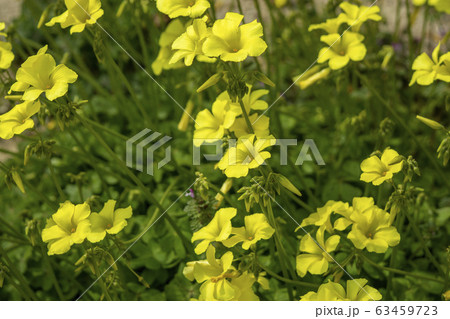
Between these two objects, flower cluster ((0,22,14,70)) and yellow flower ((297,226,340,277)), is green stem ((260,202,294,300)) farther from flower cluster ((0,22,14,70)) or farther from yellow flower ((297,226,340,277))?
flower cluster ((0,22,14,70))

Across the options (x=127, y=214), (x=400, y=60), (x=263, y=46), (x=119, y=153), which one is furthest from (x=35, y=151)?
(x=400, y=60)

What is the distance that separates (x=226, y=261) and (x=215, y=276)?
0.09 meters

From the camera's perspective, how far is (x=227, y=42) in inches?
65.7

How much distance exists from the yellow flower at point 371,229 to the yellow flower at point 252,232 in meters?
0.25

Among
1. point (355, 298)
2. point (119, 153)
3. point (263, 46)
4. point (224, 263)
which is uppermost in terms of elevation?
point (263, 46)

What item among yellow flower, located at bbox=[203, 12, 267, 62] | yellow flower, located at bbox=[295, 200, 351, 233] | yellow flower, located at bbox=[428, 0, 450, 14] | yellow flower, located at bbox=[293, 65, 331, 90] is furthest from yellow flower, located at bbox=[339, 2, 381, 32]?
yellow flower, located at bbox=[295, 200, 351, 233]

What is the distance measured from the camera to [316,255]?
1.75 m

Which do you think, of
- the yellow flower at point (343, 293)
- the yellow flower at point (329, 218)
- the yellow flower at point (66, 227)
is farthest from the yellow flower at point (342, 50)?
the yellow flower at point (66, 227)

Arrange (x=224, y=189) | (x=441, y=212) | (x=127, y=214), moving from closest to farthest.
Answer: (x=127, y=214) → (x=224, y=189) → (x=441, y=212)

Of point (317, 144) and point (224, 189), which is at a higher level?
point (224, 189)

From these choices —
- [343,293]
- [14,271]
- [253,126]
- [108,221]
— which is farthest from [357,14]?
[14,271]

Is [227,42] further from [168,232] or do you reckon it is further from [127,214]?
[168,232]
